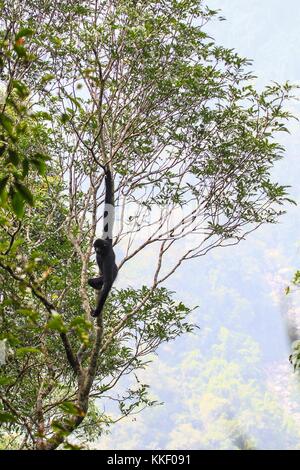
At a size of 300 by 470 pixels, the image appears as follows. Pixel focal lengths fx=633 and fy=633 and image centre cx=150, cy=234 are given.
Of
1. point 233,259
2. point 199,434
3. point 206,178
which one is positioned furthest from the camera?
point 233,259

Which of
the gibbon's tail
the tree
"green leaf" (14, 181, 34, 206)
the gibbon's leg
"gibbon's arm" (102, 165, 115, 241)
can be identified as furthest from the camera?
the tree

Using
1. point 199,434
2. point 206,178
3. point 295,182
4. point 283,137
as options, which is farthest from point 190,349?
point 206,178

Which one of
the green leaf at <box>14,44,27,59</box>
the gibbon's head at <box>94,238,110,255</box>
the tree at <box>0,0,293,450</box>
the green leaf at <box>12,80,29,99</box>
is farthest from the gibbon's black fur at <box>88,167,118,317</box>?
the green leaf at <box>14,44,27,59</box>

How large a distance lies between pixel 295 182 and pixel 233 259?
27976 mm

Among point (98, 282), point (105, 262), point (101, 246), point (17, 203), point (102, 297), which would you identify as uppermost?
point (101, 246)

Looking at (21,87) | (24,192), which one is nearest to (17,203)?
(24,192)

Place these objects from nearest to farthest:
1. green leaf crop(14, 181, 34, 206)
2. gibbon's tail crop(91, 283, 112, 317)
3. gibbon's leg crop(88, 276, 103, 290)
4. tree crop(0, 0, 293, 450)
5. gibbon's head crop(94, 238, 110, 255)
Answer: green leaf crop(14, 181, 34, 206) → gibbon's tail crop(91, 283, 112, 317) → gibbon's head crop(94, 238, 110, 255) → gibbon's leg crop(88, 276, 103, 290) → tree crop(0, 0, 293, 450)

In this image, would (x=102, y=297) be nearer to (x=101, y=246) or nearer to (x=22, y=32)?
(x=101, y=246)

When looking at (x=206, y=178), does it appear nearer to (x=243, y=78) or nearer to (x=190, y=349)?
(x=243, y=78)

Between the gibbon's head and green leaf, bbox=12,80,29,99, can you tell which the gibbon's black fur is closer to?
the gibbon's head

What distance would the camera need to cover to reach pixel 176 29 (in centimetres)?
822

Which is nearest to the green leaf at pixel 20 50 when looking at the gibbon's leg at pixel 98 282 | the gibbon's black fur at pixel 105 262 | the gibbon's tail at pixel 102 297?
the gibbon's tail at pixel 102 297

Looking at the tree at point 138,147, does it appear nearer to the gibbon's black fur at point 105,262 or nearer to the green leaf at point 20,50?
the gibbon's black fur at point 105,262

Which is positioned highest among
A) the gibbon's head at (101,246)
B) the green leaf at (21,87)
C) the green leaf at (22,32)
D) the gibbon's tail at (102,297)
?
the gibbon's head at (101,246)
